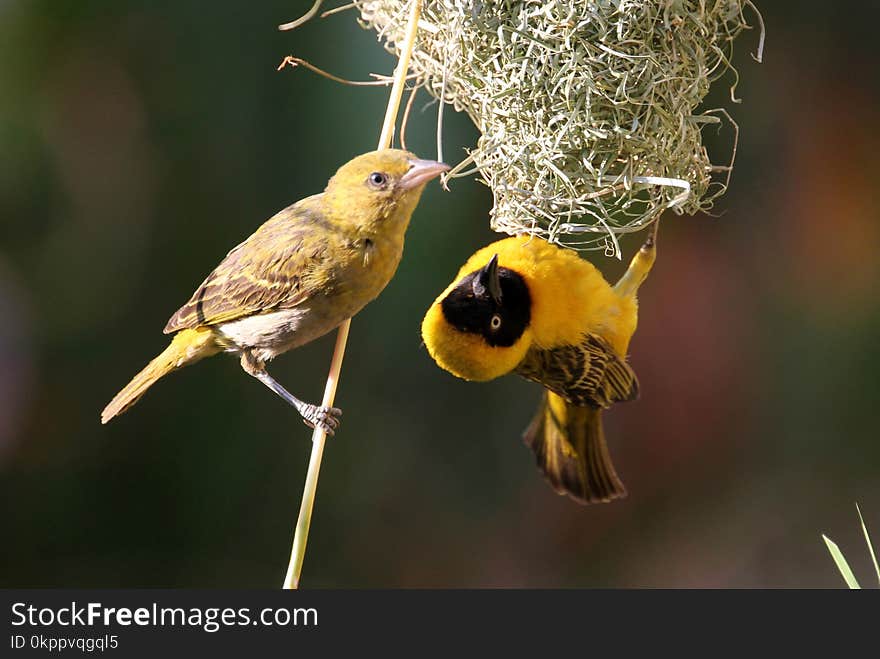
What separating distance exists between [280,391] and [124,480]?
225cm

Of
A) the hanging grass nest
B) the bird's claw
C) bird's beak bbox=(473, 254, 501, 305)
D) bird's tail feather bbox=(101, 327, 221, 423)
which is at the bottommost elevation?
the bird's claw

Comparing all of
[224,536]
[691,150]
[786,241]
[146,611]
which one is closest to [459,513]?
[224,536]

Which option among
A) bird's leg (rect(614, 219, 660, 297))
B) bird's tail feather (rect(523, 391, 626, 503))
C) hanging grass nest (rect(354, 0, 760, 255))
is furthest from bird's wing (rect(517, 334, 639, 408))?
hanging grass nest (rect(354, 0, 760, 255))

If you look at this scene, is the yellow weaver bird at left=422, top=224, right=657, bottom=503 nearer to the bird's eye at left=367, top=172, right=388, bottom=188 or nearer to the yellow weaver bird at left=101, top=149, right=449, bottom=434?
the yellow weaver bird at left=101, top=149, right=449, bottom=434

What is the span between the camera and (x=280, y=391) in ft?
6.86

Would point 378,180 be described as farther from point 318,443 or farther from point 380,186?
point 318,443

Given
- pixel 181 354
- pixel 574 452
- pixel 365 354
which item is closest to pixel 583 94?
pixel 181 354

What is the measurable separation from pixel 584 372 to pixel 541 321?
19 cm

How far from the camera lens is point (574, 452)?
2.92m

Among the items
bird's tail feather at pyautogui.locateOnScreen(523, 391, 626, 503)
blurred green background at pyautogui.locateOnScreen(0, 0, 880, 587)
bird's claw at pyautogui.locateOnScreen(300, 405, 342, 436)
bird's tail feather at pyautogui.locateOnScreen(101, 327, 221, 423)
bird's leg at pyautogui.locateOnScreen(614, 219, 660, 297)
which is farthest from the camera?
blurred green background at pyautogui.locateOnScreen(0, 0, 880, 587)

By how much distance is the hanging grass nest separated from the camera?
1.90 meters

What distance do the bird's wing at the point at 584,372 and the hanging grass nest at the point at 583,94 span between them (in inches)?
19.2

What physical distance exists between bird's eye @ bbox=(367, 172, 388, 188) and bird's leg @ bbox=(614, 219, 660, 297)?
2.47 feet

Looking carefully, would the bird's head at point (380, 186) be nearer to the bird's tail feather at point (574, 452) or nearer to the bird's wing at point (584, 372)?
the bird's wing at point (584, 372)
